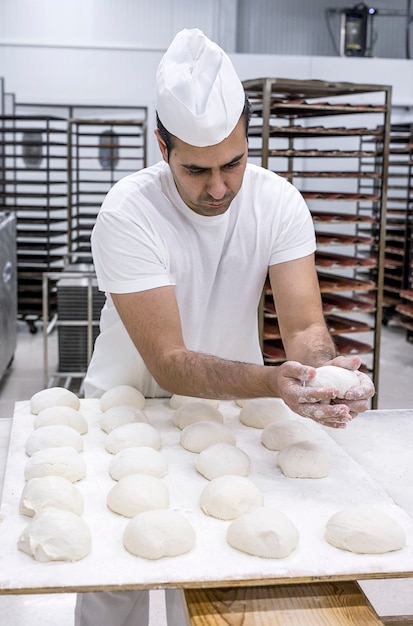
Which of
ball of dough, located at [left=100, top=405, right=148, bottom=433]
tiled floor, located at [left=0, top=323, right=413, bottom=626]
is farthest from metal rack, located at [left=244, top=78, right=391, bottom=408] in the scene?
ball of dough, located at [left=100, top=405, right=148, bottom=433]

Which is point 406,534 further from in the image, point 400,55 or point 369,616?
point 400,55

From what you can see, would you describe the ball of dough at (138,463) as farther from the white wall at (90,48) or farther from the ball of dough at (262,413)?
the white wall at (90,48)

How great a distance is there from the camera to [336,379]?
1.39 meters

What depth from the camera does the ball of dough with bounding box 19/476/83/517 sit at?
121 centimetres

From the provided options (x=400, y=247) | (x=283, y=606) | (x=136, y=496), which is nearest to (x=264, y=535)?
(x=283, y=606)

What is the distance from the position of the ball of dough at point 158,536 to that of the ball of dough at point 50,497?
0.12 meters

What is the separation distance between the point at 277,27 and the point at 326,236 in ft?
16.4

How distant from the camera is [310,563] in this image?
109 cm

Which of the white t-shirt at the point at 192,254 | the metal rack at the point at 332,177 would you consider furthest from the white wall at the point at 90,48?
the white t-shirt at the point at 192,254

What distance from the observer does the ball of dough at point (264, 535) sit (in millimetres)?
1091

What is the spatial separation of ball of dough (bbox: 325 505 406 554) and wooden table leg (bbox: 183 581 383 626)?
6 cm

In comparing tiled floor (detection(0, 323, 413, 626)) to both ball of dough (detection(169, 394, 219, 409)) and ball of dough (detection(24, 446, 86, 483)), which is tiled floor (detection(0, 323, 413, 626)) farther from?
ball of dough (detection(24, 446, 86, 483))

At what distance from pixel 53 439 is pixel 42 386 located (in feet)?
11.1

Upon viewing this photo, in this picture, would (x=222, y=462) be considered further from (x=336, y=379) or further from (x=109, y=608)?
(x=109, y=608)
